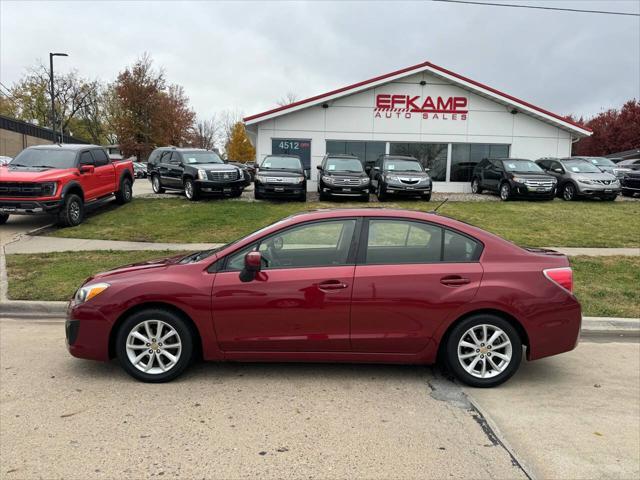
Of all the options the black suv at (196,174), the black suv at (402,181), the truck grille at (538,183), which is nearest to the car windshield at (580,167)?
the truck grille at (538,183)

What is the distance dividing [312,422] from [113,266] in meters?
6.11

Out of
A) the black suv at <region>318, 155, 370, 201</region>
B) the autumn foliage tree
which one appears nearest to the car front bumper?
the black suv at <region>318, 155, 370, 201</region>

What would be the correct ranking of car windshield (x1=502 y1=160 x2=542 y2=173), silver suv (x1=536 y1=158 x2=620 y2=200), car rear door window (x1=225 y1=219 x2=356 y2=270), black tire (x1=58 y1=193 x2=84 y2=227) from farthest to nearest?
1. car windshield (x1=502 y1=160 x2=542 y2=173)
2. silver suv (x1=536 y1=158 x2=620 y2=200)
3. black tire (x1=58 y1=193 x2=84 y2=227)
4. car rear door window (x1=225 y1=219 x2=356 y2=270)

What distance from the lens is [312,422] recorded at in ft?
12.0

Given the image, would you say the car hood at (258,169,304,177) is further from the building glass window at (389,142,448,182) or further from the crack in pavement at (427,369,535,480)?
the crack in pavement at (427,369,535,480)

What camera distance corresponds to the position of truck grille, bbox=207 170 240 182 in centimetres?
1688

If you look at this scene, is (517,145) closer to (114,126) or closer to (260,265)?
(260,265)

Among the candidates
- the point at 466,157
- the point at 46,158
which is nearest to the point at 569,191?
the point at 466,157

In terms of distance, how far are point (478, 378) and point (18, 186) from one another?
1174cm

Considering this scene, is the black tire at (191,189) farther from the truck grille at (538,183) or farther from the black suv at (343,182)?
the truck grille at (538,183)

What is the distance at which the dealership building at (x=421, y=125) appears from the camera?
22.3 metres

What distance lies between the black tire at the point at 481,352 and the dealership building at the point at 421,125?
18.7 m

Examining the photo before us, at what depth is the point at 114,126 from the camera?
5656 centimetres

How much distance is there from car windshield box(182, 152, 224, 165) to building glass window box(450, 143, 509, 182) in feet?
36.0
